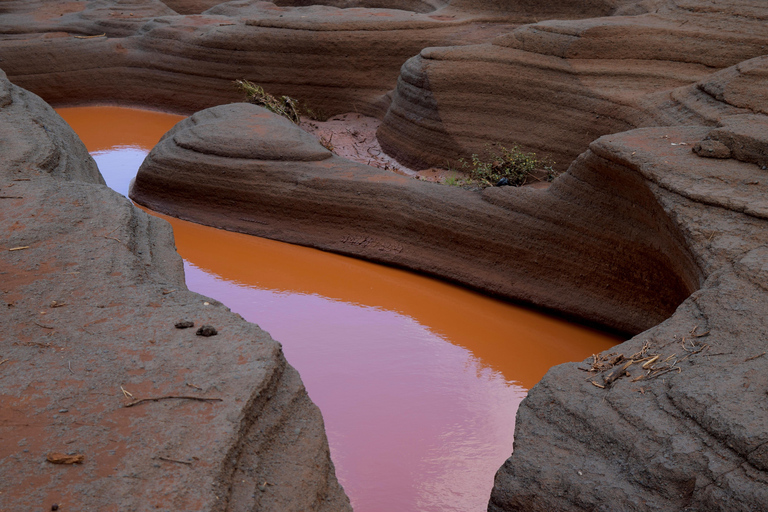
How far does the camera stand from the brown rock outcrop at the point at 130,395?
178cm

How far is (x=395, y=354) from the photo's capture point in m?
4.28

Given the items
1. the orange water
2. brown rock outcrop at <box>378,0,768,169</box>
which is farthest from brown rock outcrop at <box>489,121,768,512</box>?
brown rock outcrop at <box>378,0,768,169</box>

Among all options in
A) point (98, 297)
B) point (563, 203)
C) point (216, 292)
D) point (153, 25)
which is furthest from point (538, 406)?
point (153, 25)

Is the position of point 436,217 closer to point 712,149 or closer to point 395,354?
point 395,354

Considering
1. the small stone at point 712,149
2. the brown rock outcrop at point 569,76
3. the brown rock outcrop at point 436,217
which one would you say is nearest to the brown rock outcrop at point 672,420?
the brown rock outcrop at point 436,217

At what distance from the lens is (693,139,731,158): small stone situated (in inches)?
160

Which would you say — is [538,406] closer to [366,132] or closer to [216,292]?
[216,292]

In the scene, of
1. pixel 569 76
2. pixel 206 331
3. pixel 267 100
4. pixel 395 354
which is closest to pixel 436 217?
pixel 395 354

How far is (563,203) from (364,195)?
172 centimetres

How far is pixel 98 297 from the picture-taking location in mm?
2668

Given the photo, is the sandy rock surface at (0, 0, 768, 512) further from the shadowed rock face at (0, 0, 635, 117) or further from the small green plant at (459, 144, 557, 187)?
the small green plant at (459, 144, 557, 187)

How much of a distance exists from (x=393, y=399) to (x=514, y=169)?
3.66m

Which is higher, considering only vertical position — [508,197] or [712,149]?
[712,149]

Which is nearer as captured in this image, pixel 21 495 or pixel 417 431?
pixel 21 495
